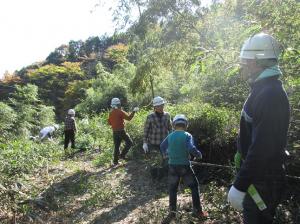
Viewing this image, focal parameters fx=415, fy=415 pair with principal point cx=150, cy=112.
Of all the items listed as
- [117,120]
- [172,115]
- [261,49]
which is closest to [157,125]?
[117,120]

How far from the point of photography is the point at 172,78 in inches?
878

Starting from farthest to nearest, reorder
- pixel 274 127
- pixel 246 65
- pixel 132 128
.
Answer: pixel 132 128, pixel 246 65, pixel 274 127

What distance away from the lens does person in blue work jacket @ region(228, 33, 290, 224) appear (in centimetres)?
292

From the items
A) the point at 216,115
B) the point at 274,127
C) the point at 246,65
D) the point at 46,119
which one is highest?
the point at 246,65

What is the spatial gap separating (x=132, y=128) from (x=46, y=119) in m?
18.6

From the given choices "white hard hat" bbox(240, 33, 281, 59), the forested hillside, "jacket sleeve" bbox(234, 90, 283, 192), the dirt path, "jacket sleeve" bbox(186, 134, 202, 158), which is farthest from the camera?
the dirt path

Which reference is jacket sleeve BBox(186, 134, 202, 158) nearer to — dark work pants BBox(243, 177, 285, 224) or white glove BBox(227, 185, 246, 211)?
dark work pants BBox(243, 177, 285, 224)

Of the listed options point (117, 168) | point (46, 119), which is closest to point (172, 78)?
point (117, 168)

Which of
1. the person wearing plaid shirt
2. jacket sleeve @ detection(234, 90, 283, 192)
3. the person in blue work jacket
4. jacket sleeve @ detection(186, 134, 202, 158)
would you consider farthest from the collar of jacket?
the person wearing plaid shirt

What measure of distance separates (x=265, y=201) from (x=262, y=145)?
1.51 ft

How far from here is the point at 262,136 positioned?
2912 mm

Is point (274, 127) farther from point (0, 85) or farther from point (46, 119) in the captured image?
point (0, 85)

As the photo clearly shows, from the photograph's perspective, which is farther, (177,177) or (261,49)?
(177,177)

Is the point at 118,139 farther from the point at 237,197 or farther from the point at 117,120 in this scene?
the point at 237,197
